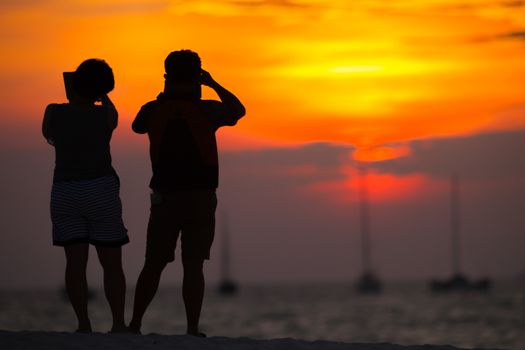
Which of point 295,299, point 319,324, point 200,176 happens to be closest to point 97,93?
point 200,176

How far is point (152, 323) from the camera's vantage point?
3895 inches

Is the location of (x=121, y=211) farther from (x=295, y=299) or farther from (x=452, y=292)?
(x=295, y=299)

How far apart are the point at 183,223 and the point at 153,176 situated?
52cm

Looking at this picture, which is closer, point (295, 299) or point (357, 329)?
point (357, 329)

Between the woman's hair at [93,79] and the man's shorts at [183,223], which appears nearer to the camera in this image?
the woman's hair at [93,79]

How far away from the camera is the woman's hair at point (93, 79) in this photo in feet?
38.5

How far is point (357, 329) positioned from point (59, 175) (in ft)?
271

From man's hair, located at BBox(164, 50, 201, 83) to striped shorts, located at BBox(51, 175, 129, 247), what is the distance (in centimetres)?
114

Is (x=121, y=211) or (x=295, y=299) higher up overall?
(x=121, y=211)

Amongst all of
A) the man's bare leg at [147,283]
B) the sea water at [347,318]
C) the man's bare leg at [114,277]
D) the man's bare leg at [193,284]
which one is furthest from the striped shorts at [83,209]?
the sea water at [347,318]

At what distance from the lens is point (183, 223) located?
1208cm

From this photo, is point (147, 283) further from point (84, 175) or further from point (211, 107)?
point (211, 107)

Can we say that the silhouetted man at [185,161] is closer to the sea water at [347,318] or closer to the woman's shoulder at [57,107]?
the woman's shoulder at [57,107]

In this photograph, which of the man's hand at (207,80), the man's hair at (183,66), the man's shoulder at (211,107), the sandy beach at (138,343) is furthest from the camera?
Result: the man's hand at (207,80)
